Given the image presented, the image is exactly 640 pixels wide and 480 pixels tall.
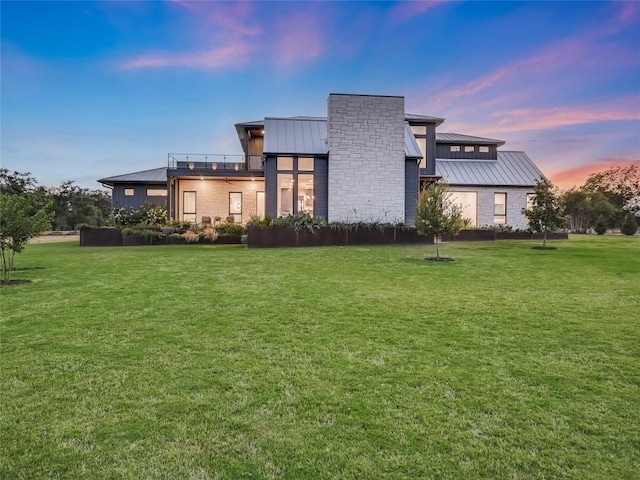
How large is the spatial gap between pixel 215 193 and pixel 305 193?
780 centimetres

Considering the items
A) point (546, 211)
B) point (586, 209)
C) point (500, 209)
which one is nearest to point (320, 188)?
point (546, 211)

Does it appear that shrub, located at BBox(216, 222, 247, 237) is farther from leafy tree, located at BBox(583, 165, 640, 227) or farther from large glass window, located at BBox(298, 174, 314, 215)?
leafy tree, located at BBox(583, 165, 640, 227)

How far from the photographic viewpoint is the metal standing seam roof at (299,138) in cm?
1662

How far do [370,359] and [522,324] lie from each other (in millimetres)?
2246

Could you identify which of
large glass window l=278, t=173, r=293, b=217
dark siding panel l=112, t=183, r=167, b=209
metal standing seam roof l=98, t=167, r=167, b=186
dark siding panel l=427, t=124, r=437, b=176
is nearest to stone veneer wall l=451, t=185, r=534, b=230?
dark siding panel l=427, t=124, r=437, b=176

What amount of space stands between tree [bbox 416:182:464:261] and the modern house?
535 cm

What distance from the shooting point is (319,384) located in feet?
9.45

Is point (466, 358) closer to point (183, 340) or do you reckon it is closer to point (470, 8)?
point (183, 340)

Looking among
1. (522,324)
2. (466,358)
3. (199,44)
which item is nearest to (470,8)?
(199,44)

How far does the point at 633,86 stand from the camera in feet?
47.8

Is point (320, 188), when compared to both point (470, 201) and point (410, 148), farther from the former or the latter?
point (470, 201)

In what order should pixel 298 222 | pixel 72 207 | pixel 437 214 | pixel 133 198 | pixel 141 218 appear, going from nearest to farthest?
pixel 437 214
pixel 298 222
pixel 141 218
pixel 133 198
pixel 72 207

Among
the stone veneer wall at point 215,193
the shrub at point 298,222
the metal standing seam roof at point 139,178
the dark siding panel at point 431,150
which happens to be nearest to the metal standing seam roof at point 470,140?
the dark siding panel at point 431,150

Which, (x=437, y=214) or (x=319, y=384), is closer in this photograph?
(x=319, y=384)
